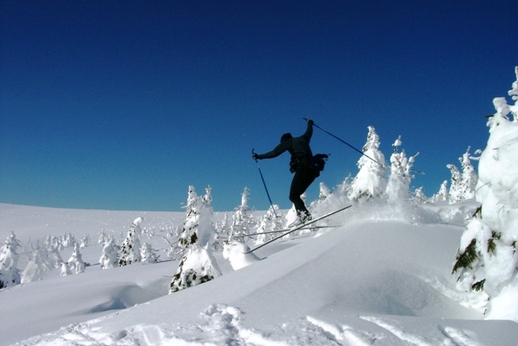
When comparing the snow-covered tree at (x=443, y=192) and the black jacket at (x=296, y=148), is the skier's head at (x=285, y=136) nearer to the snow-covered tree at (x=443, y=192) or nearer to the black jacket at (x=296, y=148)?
the black jacket at (x=296, y=148)

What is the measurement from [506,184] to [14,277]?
3331cm

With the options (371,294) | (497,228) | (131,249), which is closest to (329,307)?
(371,294)

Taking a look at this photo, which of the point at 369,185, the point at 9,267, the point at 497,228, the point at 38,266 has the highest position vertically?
the point at 369,185

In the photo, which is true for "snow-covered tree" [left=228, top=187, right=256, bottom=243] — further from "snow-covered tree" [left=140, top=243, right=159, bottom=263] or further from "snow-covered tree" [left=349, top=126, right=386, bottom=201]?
"snow-covered tree" [left=349, top=126, right=386, bottom=201]

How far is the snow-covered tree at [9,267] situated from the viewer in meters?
26.6

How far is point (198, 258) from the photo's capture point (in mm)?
8594

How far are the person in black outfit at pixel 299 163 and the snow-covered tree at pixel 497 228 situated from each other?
516 cm

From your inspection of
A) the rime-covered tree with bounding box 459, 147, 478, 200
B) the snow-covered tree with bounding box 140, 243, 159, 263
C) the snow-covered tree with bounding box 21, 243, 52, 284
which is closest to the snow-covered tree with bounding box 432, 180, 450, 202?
the rime-covered tree with bounding box 459, 147, 478, 200

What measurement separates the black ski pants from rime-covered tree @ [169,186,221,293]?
91.0 inches

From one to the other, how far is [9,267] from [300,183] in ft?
96.1

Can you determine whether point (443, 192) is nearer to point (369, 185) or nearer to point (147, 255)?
point (147, 255)

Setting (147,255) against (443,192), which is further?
(443,192)

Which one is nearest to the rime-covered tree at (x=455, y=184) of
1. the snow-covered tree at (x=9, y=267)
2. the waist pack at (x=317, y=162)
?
the waist pack at (x=317, y=162)

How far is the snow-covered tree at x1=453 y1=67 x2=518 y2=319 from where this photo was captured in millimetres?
3125
